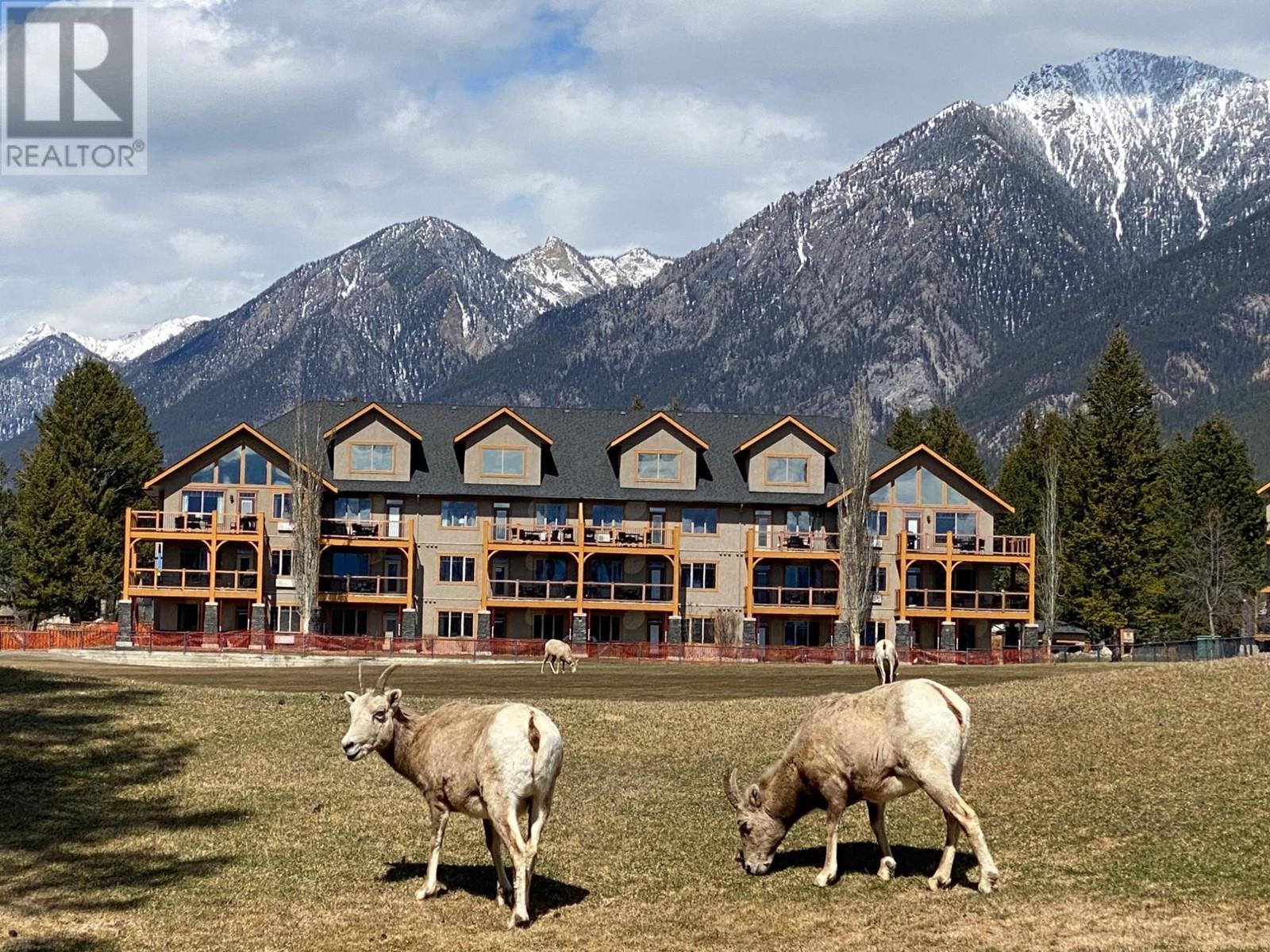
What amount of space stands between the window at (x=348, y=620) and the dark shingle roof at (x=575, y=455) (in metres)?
6.21

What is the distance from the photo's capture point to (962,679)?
162 feet

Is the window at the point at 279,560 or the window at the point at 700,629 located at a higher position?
the window at the point at 279,560

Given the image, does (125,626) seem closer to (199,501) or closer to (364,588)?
(199,501)

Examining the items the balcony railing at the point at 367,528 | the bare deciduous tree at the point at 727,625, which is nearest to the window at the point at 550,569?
the balcony railing at the point at 367,528

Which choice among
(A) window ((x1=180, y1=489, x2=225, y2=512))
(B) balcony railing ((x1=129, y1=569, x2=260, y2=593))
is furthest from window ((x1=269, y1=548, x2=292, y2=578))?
(A) window ((x1=180, y1=489, x2=225, y2=512))

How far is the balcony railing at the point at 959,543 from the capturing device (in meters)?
79.4

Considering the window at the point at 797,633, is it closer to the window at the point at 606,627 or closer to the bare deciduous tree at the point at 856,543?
the bare deciduous tree at the point at 856,543

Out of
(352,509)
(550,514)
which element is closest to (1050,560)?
(550,514)

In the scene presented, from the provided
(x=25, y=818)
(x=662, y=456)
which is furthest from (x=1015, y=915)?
(x=662, y=456)

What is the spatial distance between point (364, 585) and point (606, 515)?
1266 cm

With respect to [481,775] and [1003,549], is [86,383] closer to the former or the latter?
[1003,549]

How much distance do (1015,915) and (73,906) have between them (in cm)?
1065

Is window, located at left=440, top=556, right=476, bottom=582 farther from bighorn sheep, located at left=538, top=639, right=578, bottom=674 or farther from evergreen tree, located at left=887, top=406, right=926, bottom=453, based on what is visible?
evergreen tree, located at left=887, top=406, right=926, bottom=453

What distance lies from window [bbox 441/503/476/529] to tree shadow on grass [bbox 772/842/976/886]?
60730mm
